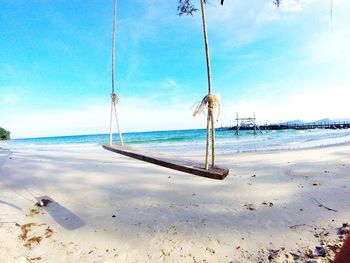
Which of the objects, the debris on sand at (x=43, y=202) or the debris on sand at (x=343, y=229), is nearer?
the debris on sand at (x=343, y=229)

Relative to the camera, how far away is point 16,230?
348 centimetres

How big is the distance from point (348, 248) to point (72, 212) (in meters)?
4.23

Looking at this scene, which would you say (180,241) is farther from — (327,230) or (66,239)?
(327,230)

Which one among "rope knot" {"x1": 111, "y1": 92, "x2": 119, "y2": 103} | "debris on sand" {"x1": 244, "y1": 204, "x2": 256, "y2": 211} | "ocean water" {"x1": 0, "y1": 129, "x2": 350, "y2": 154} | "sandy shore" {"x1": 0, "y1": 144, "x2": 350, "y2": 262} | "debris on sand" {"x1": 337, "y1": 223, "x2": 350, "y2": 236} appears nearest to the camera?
"sandy shore" {"x1": 0, "y1": 144, "x2": 350, "y2": 262}

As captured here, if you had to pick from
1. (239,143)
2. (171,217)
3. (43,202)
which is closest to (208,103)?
(171,217)

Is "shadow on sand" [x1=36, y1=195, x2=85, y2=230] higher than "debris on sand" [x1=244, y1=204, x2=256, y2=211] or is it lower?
lower

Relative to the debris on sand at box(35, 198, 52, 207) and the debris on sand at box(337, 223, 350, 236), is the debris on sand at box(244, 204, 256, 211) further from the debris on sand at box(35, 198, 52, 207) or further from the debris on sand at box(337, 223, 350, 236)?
the debris on sand at box(35, 198, 52, 207)

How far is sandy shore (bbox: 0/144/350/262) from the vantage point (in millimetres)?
3016

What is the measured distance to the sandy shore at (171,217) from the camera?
3016 millimetres

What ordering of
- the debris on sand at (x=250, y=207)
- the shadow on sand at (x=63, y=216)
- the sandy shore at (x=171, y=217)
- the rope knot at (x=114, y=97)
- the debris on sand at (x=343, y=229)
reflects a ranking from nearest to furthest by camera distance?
the sandy shore at (x=171, y=217), the debris on sand at (x=343, y=229), the shadow on sand at (x=63, y=216), the debris on sand at (x=250, y=207), the rope knot at (x=114, y=97)

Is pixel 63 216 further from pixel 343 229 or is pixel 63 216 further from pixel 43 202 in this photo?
pixel 343 229

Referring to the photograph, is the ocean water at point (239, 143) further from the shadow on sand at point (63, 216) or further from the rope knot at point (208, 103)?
the rope knot at point (208, 103)

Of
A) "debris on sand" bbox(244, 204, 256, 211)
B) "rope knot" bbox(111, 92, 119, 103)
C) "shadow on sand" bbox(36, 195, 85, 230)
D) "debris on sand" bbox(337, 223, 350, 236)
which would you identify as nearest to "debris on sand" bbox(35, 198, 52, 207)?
"shadow on sand" bbox(36, 195, 85, 230)

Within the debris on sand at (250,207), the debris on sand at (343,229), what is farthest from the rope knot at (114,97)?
the debris on sand at (343,229)
